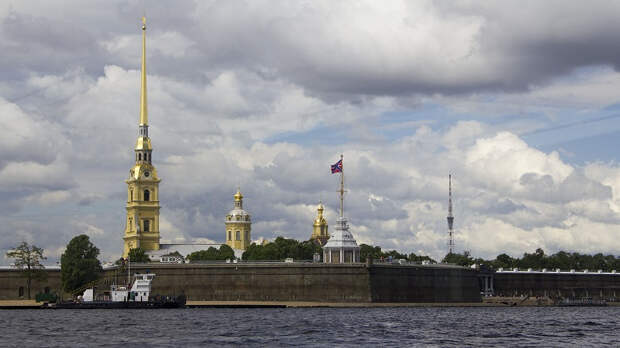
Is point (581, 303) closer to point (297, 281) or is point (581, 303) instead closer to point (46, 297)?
point (297, 281)

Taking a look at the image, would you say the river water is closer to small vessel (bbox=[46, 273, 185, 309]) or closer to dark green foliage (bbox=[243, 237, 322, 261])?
small vessel (bbox=[46, 273, 185, 309])

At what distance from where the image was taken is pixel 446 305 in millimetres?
162250

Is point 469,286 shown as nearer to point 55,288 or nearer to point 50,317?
point 55,288

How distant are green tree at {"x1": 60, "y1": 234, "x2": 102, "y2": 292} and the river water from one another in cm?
3074

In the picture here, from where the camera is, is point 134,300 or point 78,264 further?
point 78,264

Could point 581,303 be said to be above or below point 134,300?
below

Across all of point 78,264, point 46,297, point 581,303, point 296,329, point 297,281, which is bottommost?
point 581,303

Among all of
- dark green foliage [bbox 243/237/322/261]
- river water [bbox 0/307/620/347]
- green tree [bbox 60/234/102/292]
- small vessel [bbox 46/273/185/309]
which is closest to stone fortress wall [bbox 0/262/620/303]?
green tree [bbox 60/234/102/292]

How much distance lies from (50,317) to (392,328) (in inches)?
1506

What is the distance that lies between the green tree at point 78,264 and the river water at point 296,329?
30737mm

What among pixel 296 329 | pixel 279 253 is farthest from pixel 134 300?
pixel 279 253

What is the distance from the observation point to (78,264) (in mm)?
161125

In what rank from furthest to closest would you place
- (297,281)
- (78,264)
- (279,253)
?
1. (279,253)
2. (78,264)
3. (297,281)

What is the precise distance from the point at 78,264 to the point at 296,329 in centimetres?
7088
